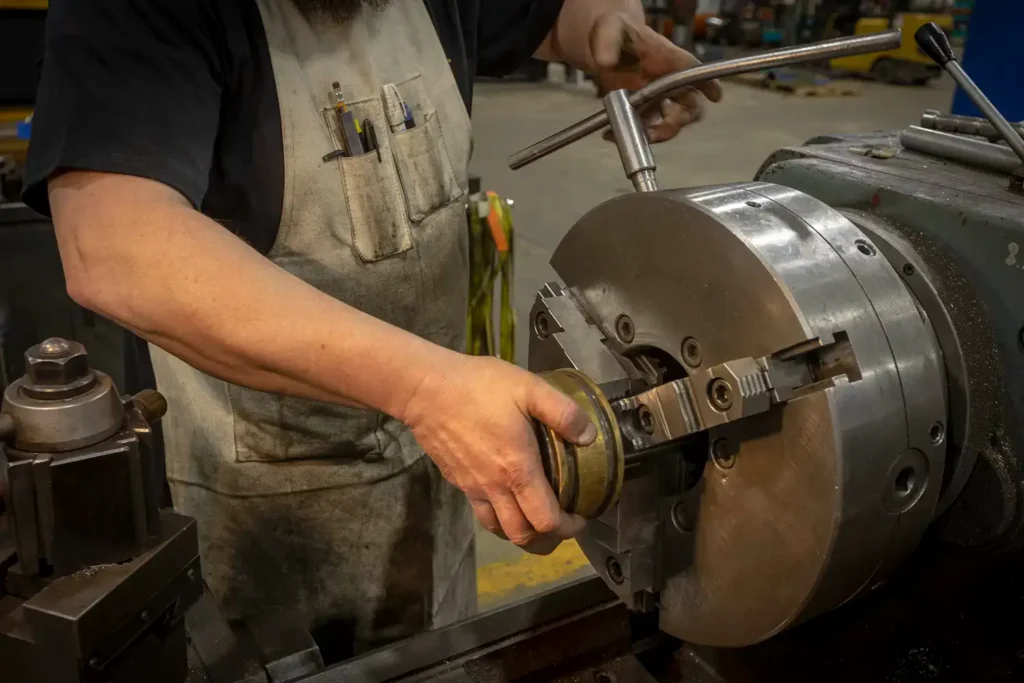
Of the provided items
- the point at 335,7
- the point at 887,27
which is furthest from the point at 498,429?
the point at 887,27

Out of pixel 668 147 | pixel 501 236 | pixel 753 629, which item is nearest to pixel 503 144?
pixel 668 147

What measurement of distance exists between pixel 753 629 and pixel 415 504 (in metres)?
0.53

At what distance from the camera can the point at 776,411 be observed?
1.72 ft

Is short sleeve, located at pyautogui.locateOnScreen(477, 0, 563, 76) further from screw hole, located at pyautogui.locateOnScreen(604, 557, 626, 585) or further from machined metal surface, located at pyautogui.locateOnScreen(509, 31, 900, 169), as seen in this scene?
screw hole, located at pyautogui.locateOnScreen(604, 557, 626, 585)

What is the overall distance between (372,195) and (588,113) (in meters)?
4.35

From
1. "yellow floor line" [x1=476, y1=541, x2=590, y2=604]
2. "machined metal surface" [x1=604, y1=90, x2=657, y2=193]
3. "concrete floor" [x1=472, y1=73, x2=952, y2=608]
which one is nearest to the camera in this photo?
"machined metal surface" [x1=604, y1=90, x2=657, y2=193]

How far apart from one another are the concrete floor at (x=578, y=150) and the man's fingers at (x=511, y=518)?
1199 millimetres

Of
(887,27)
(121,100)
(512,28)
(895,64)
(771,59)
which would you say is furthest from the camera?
(895,64)

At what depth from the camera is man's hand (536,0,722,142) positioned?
3.05 ft

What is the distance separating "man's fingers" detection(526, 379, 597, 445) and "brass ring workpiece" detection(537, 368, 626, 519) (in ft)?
0.03

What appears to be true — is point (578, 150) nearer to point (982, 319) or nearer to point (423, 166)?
point (423, 166)

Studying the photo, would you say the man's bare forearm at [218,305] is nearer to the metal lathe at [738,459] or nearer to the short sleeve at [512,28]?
the metal lathe at [738,459]

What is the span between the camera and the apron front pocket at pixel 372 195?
2.69 ft

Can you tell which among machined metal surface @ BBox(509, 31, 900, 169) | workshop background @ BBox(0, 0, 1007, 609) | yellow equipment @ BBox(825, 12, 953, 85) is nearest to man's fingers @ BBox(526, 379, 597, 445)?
machined metal surface @ BBox(509, 31, 900, 169)
